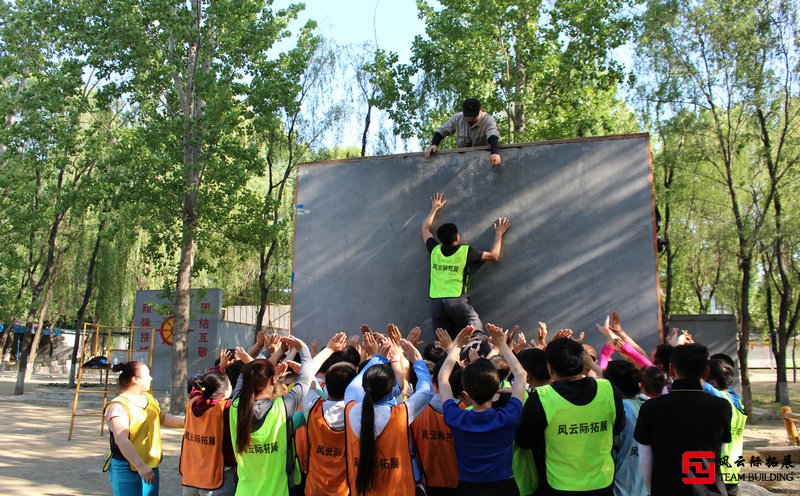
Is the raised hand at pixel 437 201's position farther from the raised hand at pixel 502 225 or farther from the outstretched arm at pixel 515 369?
the outstretched arm at pixel 515 369

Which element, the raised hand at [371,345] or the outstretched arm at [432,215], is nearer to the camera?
the raised hand at [371,345]

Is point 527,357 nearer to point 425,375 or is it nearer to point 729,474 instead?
point 425,375

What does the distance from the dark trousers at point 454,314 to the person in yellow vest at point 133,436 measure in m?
2.76

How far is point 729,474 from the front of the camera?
12.2ft

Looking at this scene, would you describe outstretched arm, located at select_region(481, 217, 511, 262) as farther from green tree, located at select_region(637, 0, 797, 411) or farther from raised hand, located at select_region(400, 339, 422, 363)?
green tree, located at select_region(637, 0, 797, 411)

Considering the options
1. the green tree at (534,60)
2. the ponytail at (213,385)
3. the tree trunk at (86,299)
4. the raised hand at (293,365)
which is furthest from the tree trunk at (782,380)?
the tree trunk at (86,299)

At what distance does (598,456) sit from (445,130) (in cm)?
461

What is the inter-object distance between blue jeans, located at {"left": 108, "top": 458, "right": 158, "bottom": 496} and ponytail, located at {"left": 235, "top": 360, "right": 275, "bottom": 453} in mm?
1070

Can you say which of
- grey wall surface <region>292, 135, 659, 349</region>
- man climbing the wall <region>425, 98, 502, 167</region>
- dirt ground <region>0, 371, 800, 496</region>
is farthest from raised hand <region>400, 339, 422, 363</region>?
dirt ground <region>0, 371, 800, 496</region>

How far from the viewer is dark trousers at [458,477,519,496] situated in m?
3.40

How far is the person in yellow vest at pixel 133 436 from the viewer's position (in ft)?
14.3

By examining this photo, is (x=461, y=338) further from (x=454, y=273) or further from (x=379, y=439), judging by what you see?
(x=454, y=273)

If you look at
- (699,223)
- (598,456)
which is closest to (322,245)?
(598,456)

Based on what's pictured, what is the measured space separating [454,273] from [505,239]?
67 centimetres
